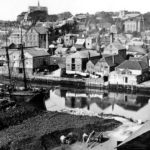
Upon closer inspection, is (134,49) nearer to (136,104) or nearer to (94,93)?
(94,93)

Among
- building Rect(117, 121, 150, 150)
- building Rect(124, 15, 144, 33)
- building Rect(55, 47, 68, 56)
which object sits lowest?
building Rect(117, 121, 150, 150)

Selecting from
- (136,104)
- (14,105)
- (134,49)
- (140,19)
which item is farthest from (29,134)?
(140,19)

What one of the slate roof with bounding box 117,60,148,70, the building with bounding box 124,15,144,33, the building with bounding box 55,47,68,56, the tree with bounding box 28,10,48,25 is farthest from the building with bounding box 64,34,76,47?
the slate roof with bounding box 117,60,148,70

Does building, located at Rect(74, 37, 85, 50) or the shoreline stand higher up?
building, located at Rect(74, 37, 85, 50)

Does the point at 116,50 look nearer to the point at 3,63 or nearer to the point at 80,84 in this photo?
the point at 80,84

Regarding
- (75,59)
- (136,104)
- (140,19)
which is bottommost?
(136,104)

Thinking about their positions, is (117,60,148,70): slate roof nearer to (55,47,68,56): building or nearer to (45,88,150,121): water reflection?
(45,88,150,121): water reflection

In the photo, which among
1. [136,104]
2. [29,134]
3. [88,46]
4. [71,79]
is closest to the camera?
[29,134]

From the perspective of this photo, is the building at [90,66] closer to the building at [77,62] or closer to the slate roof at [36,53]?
the building at [77,62]
